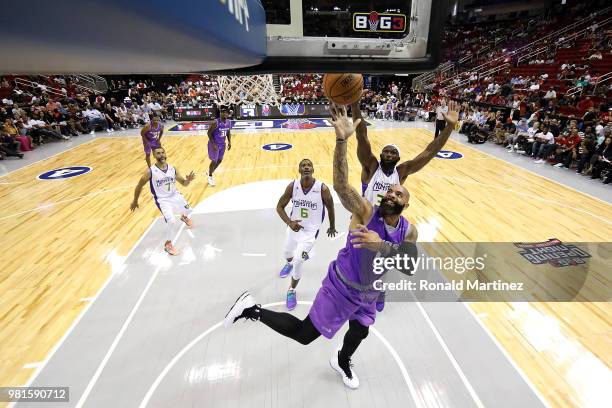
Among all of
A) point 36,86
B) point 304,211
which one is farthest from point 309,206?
point 36,86

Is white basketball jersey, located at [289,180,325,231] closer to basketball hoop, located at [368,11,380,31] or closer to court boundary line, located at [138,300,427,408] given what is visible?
court boundary line, located at [138,300,427,408]

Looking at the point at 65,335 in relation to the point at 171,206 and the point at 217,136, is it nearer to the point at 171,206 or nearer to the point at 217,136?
the point at 171,206

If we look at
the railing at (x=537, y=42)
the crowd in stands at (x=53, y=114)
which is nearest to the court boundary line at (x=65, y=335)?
the crowd in stands at (x=53, y=114)

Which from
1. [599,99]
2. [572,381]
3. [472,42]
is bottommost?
[572,381]

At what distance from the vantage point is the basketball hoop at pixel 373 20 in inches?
85.9

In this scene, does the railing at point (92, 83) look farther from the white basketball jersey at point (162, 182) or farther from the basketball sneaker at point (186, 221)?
the white basketball jersey at point (162, 182)

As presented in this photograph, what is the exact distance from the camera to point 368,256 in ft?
8.98

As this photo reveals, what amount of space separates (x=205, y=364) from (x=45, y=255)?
12.4 feet

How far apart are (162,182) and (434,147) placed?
3.80m

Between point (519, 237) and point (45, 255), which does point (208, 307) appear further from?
point (519, 237)

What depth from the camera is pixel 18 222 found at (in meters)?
6.62

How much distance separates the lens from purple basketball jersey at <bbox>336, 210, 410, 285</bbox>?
8.99 feet

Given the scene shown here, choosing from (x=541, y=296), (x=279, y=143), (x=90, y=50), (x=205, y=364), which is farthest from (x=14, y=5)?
(x=279, y=143)

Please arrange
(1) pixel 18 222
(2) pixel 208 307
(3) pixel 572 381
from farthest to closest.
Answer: (1) pixel 18 222 → (2) pixel 208 307 → (3) pixel 572 381
